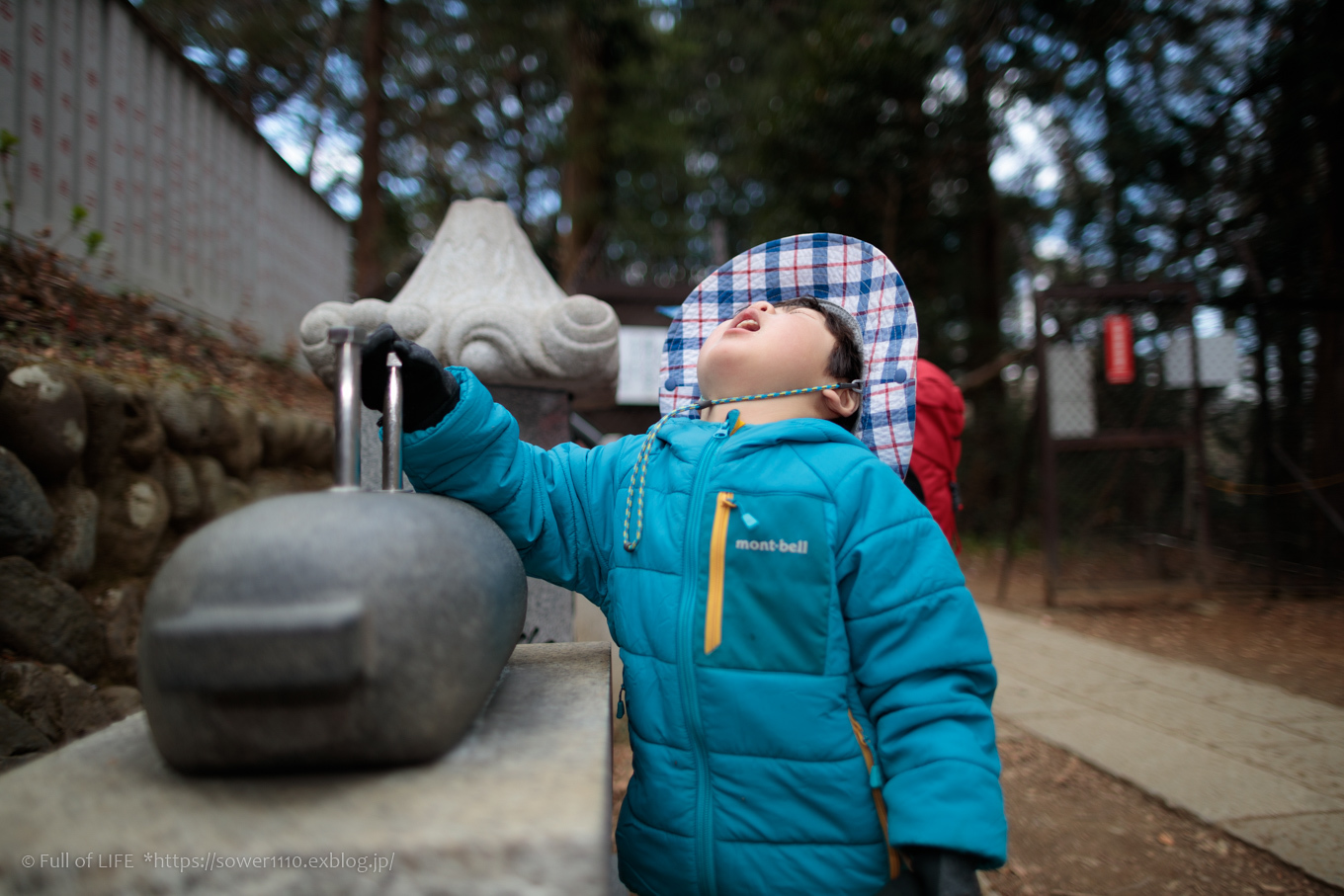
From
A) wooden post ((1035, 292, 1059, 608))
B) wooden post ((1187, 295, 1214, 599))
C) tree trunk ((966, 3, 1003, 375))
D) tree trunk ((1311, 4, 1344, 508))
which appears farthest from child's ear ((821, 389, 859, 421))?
tree trunk ((966, 3, 1003, 375))

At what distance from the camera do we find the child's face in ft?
4.15

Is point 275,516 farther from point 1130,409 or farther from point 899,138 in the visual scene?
point 899,138

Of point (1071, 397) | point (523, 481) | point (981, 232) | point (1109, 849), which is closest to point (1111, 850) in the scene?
point (1109, 849)

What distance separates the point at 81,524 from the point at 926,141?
29.7ft

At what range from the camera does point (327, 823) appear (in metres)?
0.66

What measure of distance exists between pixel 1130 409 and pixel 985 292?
12.5ft

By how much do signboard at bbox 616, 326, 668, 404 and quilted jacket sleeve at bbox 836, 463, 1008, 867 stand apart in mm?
3722

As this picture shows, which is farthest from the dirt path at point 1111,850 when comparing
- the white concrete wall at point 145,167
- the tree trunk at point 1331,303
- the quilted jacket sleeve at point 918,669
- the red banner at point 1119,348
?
the tree trunk at point 1331,303

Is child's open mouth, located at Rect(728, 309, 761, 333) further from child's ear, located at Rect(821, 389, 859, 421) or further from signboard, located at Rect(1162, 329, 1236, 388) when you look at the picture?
signboard, located at Rect(1162, 329, 1236, 388)

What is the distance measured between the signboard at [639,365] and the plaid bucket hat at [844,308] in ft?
10.5

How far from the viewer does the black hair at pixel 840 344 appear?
51.8 inches

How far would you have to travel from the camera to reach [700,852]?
104 centimetres

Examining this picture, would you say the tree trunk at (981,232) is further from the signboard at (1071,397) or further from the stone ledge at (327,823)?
the stone ledge at (327,823)

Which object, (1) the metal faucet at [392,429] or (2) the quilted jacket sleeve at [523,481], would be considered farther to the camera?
(2) the quilted jacket sleeve at [523,481]
